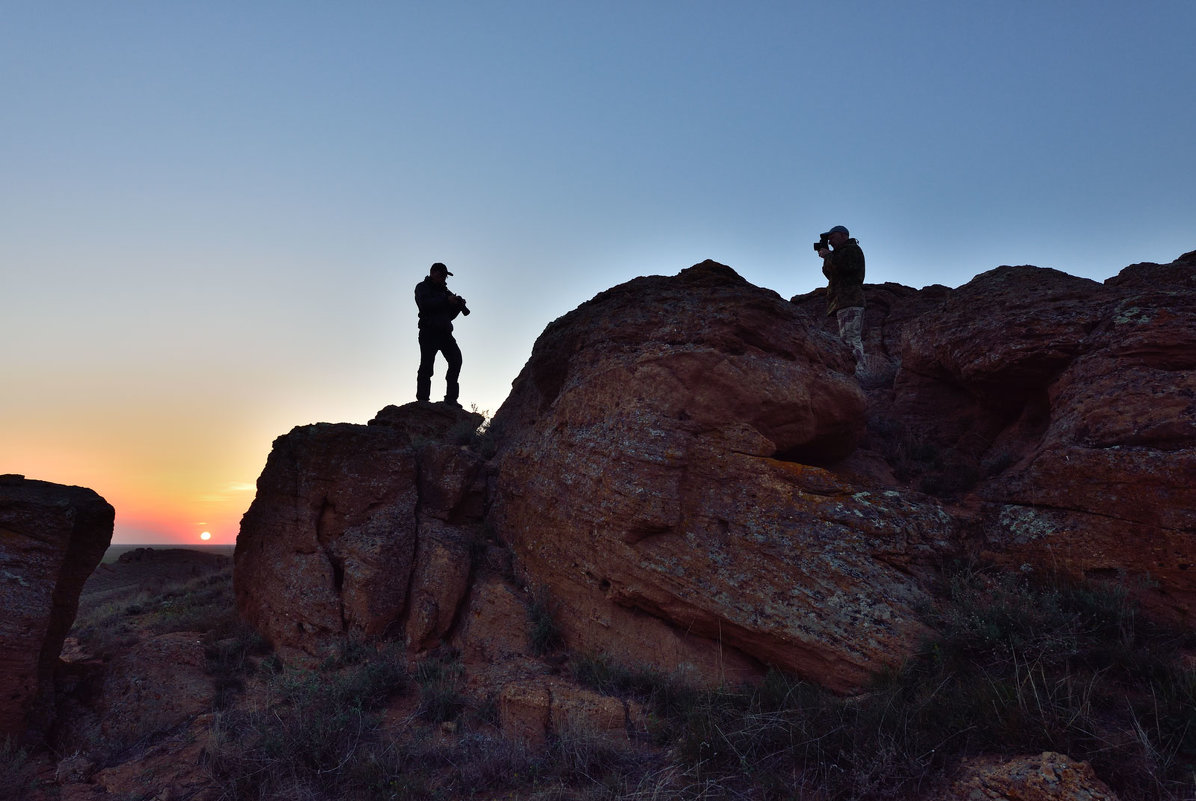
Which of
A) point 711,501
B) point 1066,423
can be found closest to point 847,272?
point 1066,423

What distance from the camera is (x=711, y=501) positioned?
23.2ft

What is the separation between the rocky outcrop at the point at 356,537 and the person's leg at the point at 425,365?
12.6 feet

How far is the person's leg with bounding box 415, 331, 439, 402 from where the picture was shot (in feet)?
43.3

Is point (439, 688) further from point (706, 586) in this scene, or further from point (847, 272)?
point (847, 272)

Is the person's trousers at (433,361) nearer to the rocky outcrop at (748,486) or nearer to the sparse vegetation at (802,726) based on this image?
the rocky outcrop at (748,486)

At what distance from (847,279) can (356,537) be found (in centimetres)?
996

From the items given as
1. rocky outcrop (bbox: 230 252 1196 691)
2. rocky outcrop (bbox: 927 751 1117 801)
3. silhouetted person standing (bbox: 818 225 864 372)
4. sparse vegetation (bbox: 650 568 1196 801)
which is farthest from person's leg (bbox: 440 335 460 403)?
rocky outcrop (bbox: 927 751 1117 801)

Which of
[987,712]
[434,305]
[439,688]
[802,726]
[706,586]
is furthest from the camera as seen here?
[434,305]

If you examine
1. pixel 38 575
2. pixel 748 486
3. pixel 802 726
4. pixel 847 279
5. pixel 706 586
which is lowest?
pixel 802 726

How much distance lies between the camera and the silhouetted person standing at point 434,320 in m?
13.0

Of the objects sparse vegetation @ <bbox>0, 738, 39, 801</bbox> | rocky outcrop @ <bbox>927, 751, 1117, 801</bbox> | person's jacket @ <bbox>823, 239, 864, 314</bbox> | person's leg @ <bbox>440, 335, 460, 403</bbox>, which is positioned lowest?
sparse vegetation @ <bbox>0, 738, 39, 801</bbox>

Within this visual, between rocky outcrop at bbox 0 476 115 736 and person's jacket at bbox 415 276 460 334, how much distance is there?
664 cm

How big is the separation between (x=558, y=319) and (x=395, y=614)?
206 inches

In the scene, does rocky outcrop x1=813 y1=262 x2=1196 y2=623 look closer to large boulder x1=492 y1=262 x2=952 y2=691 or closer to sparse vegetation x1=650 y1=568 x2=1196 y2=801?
sparse vegetation x1=650 y1=568 x2=1196 y2=801
